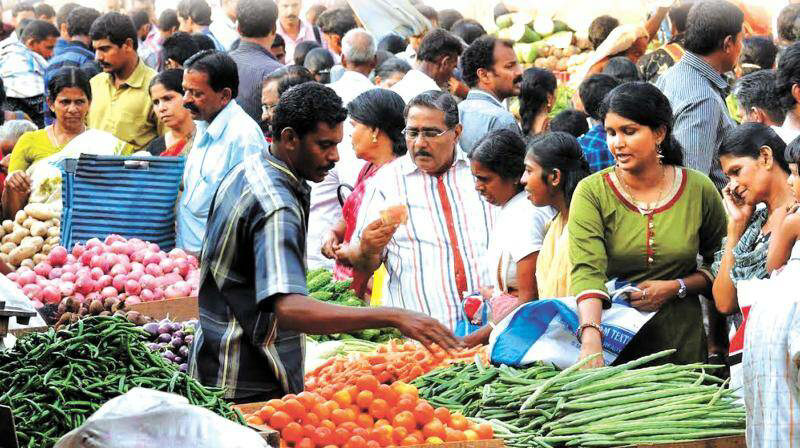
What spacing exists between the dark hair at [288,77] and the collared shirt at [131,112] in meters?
1.12

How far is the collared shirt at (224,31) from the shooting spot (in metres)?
12.1

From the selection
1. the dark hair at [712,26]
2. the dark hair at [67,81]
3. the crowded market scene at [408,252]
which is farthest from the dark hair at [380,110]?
the dark hair at [67,81]

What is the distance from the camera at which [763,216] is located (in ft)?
17.1

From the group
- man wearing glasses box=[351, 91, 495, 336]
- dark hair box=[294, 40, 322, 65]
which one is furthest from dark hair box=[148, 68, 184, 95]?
dark hair box=[294, 40, 322, 65]

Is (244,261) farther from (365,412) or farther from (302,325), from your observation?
(365,412)

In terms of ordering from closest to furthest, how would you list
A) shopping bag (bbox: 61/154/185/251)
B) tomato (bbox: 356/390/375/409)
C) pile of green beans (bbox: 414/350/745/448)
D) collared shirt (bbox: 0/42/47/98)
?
tomato (bbox: 356/390/375/409), pile of green beans (bbox: 414/350/745/448), shopping bag (bbox: 61/154/185/251), collared shirt (bbox: 0/42/47/98)

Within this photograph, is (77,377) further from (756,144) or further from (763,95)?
(763,95)

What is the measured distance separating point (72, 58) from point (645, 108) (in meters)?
7.51

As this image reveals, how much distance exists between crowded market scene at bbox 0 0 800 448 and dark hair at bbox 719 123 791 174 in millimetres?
10

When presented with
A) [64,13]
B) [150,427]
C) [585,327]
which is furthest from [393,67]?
[150,427]

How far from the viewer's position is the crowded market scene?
13.1ft

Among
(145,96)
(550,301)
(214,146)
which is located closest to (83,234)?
(214,146)

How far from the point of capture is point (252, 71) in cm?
960

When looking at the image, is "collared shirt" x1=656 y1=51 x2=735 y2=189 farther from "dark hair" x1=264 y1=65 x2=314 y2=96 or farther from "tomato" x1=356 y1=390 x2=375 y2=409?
"tomato" x1=356 y1=390 x2=375 y2=409
